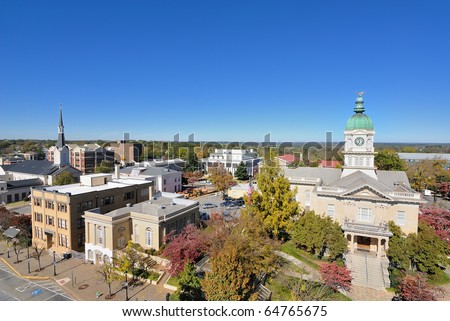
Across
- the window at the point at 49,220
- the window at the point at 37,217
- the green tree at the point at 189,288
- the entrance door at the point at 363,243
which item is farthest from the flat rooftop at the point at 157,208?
the entrance door at the point at 363,243

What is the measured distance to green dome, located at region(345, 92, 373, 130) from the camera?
99.7 ft

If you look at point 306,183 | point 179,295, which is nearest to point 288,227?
point 306,183

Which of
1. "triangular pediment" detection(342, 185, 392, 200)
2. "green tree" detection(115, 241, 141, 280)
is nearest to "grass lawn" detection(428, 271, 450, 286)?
"triangular pediment" detection(342, 185, 392, 200)

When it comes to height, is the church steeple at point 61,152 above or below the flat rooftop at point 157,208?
above

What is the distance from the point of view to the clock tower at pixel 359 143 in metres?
30.3

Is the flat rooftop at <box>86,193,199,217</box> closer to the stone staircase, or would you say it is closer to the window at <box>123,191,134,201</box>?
the window at <box>123,191,134,201</box>

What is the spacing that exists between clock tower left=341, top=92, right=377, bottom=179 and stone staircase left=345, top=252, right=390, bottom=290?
9.99 metres

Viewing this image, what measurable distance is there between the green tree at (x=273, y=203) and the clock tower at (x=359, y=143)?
9.75 meters

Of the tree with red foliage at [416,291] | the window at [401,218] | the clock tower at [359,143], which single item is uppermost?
the clock tower at [359,143]

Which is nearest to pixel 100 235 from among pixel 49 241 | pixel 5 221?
pixel 49 241

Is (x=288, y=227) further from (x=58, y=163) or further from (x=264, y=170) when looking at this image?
(x=58, y=163)

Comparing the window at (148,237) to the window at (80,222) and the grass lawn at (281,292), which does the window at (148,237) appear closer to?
the window at (80,222)

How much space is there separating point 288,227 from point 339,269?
291 inches

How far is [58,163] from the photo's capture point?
6381 cm
